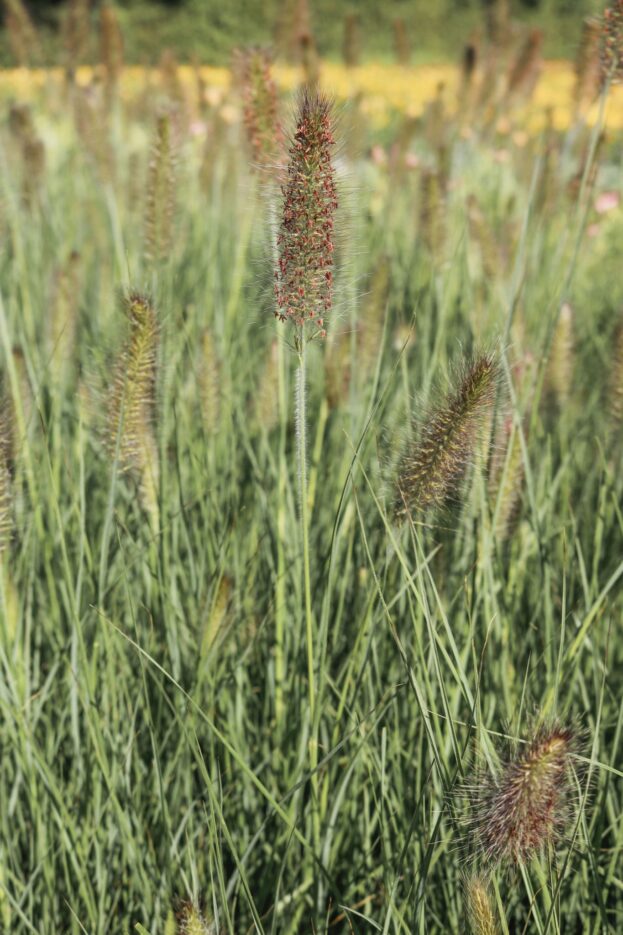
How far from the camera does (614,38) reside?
1.57m

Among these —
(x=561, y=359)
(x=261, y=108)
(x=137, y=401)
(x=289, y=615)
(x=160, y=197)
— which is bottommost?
(x=289, y=615)

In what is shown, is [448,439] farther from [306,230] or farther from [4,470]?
[4,470]

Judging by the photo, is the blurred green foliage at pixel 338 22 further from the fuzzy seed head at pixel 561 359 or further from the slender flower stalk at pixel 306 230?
the slender flower stalk at pixel 306 230

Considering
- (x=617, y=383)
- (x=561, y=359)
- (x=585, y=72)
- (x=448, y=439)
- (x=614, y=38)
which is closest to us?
(x=448, y=439)

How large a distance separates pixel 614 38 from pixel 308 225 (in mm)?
914

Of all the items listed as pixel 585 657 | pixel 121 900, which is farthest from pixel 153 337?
pixel 585 657

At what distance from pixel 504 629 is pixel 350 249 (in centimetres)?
64

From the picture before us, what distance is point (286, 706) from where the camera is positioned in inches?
58.4

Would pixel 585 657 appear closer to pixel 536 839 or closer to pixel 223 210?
pixel 536 839

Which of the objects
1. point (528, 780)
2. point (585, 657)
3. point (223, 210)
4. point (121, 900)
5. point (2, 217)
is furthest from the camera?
point (223, 210)

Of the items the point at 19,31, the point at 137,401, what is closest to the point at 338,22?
the point at 19,31

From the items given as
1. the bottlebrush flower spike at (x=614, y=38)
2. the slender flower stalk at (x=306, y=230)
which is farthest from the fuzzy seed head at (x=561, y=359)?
the slender flower stalk at (x=306, y=230)

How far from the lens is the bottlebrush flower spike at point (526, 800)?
0.90 meters

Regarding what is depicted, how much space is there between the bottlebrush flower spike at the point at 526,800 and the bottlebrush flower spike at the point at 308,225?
0.47 metres
